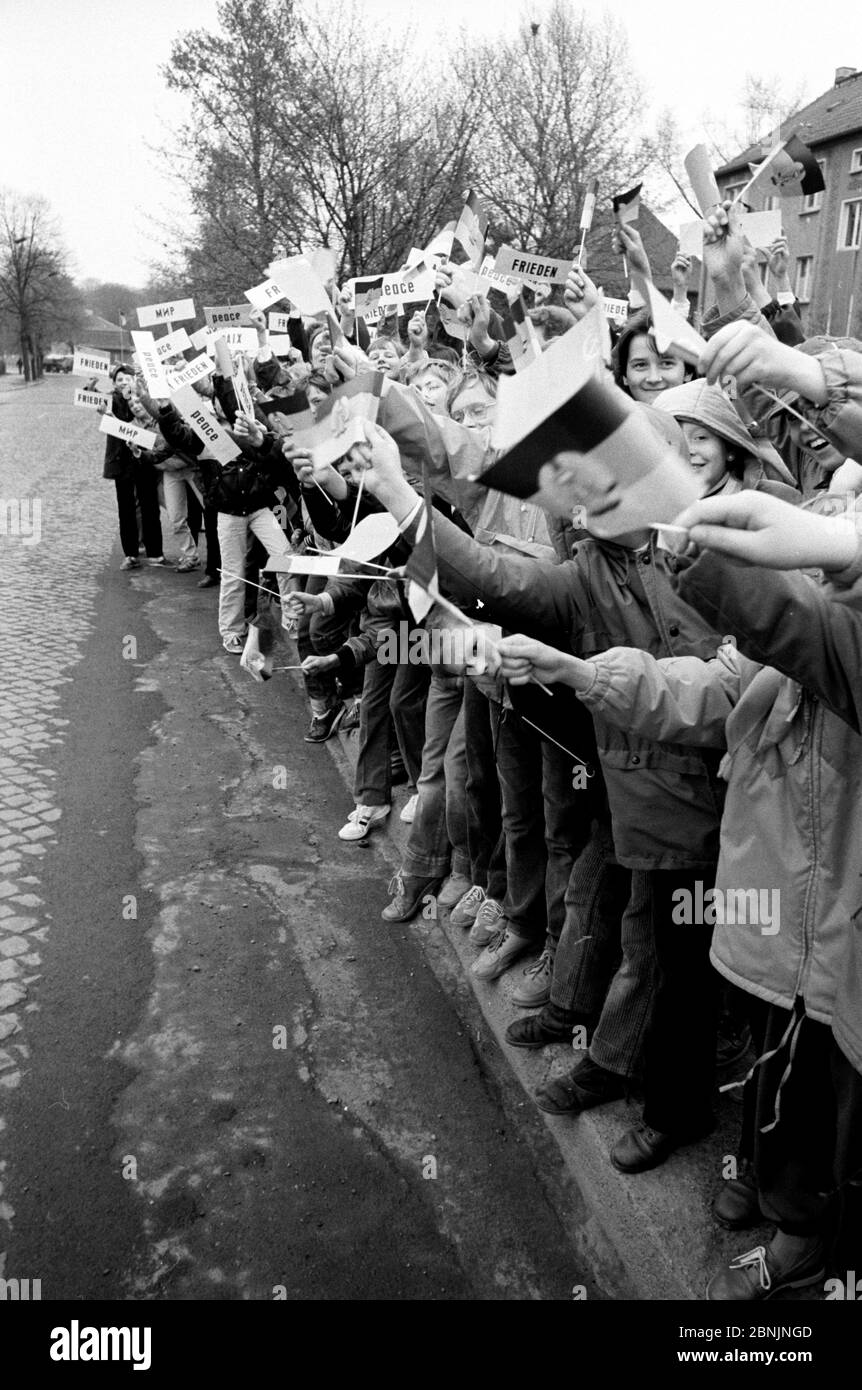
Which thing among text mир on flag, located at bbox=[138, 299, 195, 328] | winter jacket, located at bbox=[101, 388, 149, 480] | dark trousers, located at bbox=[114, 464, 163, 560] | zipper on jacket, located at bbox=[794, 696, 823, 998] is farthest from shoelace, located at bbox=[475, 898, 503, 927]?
winter jacket, located at bbox=[101, 388, 149, 480]

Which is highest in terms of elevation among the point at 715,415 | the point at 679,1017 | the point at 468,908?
the point at 715,415

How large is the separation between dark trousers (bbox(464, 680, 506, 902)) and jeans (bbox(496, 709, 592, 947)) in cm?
14

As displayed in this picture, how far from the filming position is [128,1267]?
2.67 meters

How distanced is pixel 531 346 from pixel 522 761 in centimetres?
138

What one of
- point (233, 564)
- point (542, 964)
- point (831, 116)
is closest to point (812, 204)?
point (831, 116)

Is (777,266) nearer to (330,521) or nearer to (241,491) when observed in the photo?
(330,521)

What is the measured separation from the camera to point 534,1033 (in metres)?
3.44

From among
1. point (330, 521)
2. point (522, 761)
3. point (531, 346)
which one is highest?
point (531, 346)

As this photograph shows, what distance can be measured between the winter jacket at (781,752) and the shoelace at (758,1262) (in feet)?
2.18

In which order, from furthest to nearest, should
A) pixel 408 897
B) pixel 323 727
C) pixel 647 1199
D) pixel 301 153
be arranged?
pixel 301 153
pixel 323 727
pixel 408 897
pixel 647 1199

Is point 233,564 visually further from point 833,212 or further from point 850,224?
point 833,212

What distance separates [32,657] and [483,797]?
5.08m
